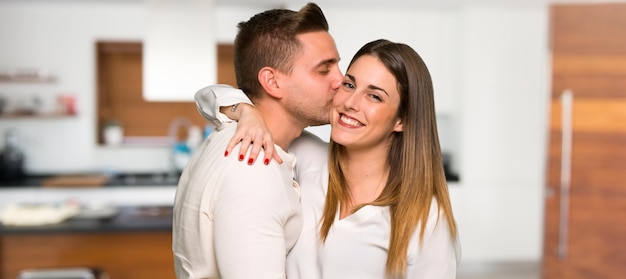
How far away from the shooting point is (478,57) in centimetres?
446

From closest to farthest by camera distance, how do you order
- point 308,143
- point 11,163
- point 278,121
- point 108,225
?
point 278,121
point 308,143
point 108,225
point 11,163

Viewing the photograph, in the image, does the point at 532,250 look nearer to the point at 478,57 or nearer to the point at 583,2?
the point at 478,57

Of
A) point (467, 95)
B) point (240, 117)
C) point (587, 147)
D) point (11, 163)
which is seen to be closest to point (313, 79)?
point (240, 117)

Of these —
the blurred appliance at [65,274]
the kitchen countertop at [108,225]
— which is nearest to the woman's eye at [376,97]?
the kitchen countertop at [108,225]

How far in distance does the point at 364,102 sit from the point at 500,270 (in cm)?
373

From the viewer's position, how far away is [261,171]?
3.53 ft

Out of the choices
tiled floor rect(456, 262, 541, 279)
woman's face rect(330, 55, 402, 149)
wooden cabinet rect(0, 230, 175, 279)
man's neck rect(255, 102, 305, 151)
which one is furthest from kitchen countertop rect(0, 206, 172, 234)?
tiled floor rect(456, 262, 541, 279)

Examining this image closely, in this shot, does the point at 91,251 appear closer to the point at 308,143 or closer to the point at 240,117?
the point at 308,143

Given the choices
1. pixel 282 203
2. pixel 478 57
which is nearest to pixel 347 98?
pixel 282 203

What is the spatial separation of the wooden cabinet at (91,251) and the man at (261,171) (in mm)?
2006

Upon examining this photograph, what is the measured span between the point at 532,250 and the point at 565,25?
168 cm

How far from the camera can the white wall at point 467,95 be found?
4430 millimetres

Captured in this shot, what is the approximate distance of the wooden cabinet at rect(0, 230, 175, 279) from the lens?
10.3ft

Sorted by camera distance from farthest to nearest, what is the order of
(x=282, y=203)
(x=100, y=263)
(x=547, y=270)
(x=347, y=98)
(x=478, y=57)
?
1. (x=478, y=57)
2. (x=547, y=270)
3. (x=100, y=263)
4. (x=347, y=98)
5. (x=282, y=203)
